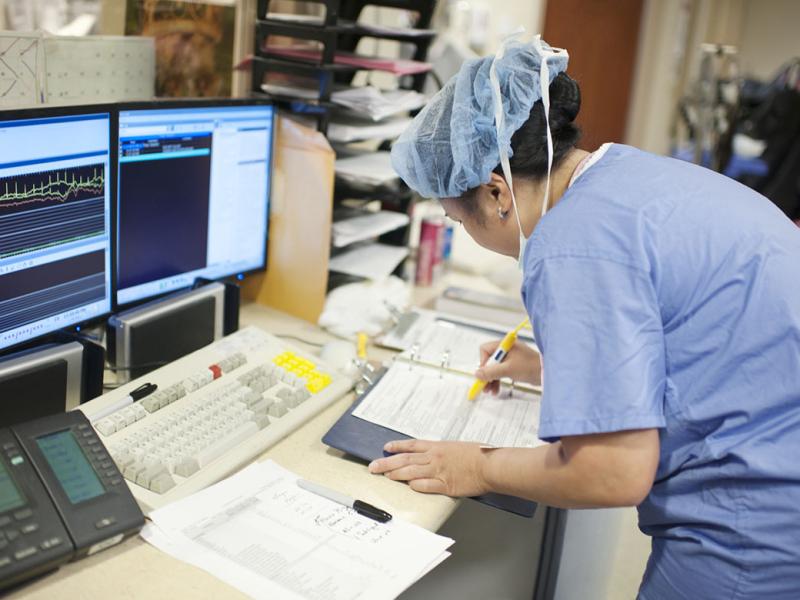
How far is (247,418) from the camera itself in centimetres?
113

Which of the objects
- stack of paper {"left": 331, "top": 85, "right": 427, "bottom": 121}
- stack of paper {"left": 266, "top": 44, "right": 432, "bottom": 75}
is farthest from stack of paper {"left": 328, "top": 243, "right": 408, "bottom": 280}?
stack of paper {"left": 266, "top": 44, "right": 432, "bottom": 75}

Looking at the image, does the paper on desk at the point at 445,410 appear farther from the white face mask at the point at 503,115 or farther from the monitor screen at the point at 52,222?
the monitor screen at the point at 52,222

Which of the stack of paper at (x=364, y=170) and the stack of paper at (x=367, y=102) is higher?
the stack of paper at (x=367, y=102)

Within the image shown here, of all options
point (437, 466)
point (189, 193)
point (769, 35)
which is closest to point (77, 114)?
point (189, 193)

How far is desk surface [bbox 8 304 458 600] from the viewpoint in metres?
0.81

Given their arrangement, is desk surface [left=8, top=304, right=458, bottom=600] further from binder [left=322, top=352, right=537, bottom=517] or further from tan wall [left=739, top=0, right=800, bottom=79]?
tan wall [left=739, top=0, right=800, bottom=79]

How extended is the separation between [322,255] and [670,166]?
2.67ft

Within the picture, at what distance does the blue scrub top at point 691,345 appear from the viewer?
2.77 feet

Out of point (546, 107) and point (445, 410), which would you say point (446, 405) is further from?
point (546, 107)

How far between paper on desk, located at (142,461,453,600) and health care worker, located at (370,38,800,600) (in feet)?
0.45

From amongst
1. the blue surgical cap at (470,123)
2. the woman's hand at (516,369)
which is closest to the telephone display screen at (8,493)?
the blue surgical cap at (470,123)

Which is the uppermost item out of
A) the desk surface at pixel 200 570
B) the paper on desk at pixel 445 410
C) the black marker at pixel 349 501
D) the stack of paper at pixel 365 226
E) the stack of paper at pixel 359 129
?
the stack of paper at pixel 359 129

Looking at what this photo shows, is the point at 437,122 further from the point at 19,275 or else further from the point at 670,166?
the point at 19,275

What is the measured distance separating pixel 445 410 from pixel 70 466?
60cm
